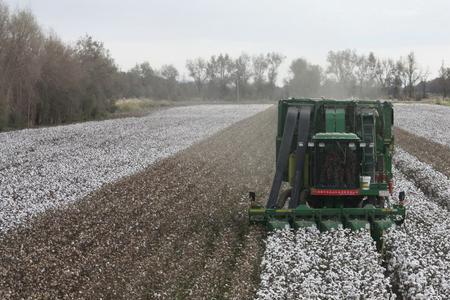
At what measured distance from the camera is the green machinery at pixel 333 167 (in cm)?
1159

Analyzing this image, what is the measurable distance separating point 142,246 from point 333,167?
403 cm

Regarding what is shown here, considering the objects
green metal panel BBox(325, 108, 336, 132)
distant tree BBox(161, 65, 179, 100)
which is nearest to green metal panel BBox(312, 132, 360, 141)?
green metal panel BBox(325, 108, 336, 132)

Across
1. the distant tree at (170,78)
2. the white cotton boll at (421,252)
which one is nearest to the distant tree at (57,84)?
the white cotton boll at (421,252)

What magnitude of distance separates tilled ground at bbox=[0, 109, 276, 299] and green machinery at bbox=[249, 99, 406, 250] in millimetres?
1087

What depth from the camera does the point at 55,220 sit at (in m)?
13.6

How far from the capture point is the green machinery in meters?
11.6

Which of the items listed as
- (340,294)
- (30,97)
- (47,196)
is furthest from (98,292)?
(30,97)

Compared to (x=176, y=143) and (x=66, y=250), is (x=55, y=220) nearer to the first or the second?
(x=66, y=250)

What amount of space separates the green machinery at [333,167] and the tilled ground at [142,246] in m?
1.09

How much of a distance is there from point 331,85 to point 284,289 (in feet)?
373

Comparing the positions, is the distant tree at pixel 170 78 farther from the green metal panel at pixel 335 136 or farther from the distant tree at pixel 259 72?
the green metal panel at pixel 335 136

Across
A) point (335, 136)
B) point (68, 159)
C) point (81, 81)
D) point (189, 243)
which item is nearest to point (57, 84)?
point (81, 81)

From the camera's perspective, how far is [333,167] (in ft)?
38.4

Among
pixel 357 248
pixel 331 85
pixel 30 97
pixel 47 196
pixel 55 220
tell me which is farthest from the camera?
pixel 331 85
